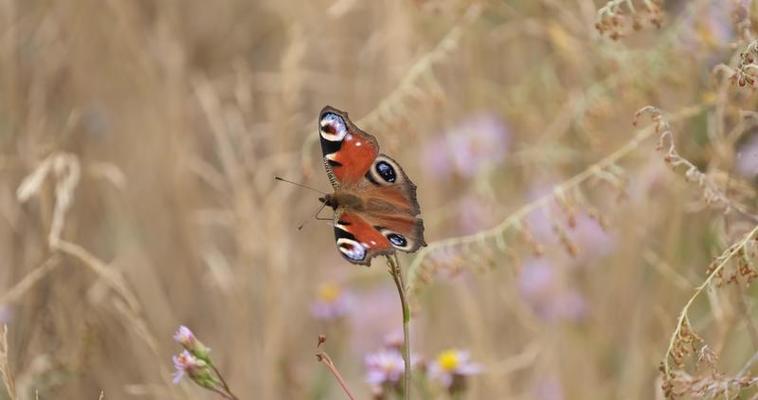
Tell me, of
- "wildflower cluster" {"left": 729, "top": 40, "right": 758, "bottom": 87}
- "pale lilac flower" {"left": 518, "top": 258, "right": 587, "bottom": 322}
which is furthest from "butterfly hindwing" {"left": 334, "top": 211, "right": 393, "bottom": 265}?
"pale lilac flower" {"left": 518, "top": 258, "right": 587, "bottom": 322}

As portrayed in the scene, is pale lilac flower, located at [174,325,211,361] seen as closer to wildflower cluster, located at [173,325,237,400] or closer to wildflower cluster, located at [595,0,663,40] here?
wildflower cluster, located at [173,325,237,400]

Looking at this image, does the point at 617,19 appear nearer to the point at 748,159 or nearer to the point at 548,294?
the point at 748,159

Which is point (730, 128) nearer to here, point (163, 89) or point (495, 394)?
point (495, 394)

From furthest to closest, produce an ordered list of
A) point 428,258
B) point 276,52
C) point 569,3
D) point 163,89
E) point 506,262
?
point 276,52 → point 163,89 → point 506,262 → point 569,3 → point 428,258

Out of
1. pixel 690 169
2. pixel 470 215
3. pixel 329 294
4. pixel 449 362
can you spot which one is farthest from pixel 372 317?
pixel 690 169

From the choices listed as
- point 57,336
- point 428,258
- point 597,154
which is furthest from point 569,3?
point 57,336

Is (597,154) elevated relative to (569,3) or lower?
lower
